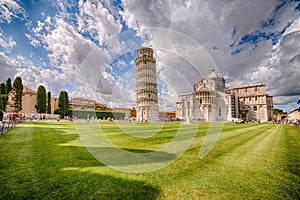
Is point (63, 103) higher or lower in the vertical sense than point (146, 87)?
lower

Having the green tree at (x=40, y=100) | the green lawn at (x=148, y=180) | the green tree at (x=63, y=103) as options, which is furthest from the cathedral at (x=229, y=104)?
the green lawn at (x=148, y=180)

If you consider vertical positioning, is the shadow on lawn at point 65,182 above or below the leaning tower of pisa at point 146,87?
below

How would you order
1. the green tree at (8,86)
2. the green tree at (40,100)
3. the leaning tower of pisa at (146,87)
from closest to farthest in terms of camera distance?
the green tree at (8,86), the green tree at (40,100), the leaning tower of pisa at (146,87)

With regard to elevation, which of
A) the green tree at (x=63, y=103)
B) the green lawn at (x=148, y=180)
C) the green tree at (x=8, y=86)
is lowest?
the green lawn at (x=148, y=180)

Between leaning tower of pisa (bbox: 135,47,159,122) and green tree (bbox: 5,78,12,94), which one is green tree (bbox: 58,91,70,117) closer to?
green tree (bbox: 5,78,12,94)

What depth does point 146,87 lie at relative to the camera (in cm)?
7744

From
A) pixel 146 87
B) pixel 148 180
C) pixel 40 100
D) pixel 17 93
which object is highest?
pixel 146 87

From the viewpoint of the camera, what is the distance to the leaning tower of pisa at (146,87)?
249ft

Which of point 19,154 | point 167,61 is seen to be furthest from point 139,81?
point 19,154

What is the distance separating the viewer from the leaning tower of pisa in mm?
75912

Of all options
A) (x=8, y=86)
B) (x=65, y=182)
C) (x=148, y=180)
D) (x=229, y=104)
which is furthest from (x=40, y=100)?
(x=229, y=104)

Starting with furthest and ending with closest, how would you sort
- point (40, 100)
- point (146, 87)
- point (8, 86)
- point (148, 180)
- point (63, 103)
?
1. point (146, 87)
2. point (63, 103)
3. point (40, 100)
4. point (8, 86)
5. point (148, 180)

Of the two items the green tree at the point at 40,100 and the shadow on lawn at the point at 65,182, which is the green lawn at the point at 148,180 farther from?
the green tree at the point at 40,100

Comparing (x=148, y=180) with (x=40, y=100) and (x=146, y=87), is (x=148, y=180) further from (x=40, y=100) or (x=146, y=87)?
(x=146, y=87)
